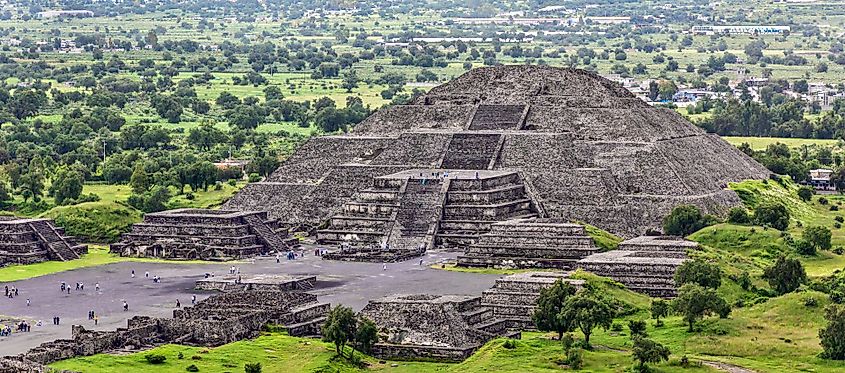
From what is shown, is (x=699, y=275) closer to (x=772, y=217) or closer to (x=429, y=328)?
(x=429, y=328)

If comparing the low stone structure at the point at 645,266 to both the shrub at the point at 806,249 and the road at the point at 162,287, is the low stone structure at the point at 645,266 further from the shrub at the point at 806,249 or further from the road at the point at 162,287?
the shrub at the point at 806,249

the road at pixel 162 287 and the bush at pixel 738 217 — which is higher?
the bush at pixel 738 217

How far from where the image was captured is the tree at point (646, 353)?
5953 centimetres

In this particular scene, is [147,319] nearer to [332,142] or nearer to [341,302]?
[341,302]

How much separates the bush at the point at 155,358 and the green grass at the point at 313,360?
0.17 metres

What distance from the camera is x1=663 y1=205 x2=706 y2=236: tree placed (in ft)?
309

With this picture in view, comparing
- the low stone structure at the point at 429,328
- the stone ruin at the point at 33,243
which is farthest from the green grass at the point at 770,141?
the low stone structure at the point at 429,328

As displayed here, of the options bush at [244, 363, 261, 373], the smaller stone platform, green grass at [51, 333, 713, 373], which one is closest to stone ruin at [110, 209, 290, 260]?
the smaller stone platform

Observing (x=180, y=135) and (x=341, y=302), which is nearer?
(x=341, y=302)

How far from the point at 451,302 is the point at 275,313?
256 inches

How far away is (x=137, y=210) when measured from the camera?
106 meters

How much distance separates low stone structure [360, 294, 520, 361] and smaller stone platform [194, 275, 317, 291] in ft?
32.4

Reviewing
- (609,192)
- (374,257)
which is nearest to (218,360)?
(374,257)

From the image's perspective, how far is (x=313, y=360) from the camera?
6275 centimetres
